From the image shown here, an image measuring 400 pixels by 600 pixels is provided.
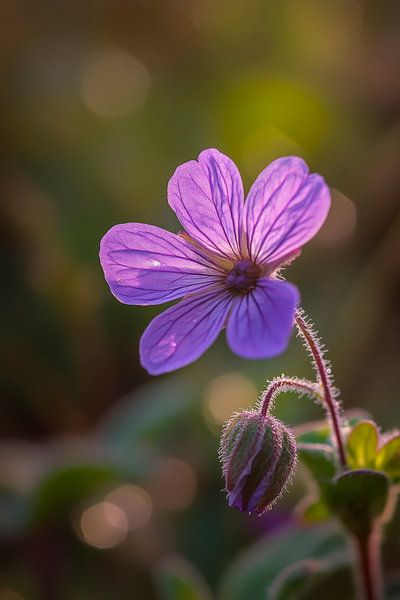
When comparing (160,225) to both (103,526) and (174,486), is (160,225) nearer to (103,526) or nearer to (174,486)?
(174,486)

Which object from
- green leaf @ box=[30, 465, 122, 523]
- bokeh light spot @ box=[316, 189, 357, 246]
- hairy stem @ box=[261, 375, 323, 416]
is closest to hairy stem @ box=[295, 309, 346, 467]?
hairy stem @ box=[261, 375, 323, 416]

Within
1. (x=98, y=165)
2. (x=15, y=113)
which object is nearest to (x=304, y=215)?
(x=98, y=165)

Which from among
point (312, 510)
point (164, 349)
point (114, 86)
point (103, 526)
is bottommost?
point (103, 526)

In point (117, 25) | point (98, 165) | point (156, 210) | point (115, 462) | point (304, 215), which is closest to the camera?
point (304, 215)

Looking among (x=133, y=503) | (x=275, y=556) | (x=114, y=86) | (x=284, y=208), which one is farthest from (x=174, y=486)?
(x=114, y=86)

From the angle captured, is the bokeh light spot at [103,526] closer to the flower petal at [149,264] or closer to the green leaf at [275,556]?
the green leaf at [275,556]

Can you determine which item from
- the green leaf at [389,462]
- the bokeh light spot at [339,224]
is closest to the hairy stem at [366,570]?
the green leaf at [389,462]

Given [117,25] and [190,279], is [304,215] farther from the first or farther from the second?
[117,25]
